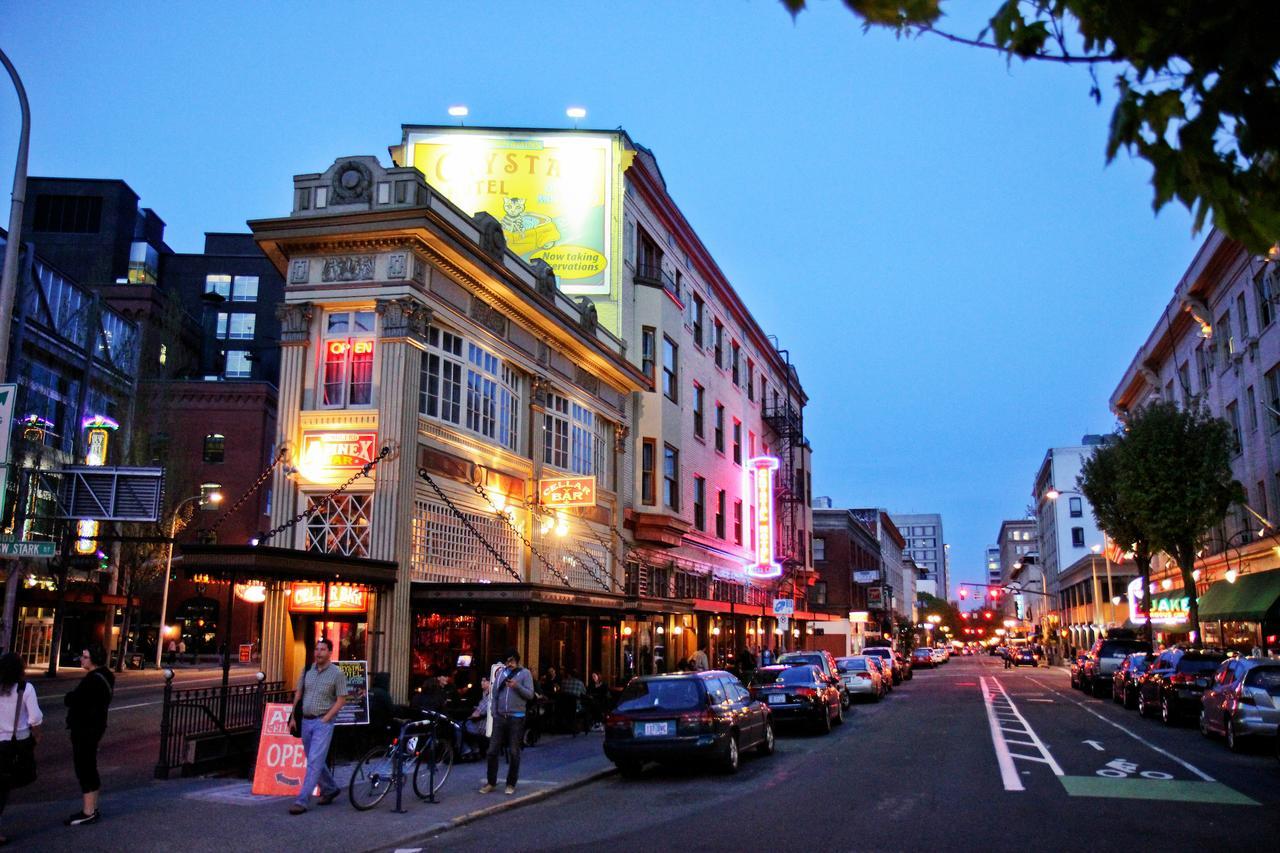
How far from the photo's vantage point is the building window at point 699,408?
37.7m

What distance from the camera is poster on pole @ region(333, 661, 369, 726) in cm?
1358

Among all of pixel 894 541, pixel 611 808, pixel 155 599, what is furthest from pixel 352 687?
pixel 894 541

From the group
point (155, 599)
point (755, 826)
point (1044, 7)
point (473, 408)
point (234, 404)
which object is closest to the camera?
point (1044, 7)

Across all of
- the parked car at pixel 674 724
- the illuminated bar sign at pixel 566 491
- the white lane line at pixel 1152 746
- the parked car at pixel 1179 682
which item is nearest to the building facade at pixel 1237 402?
the parked car at pixel 1179 682

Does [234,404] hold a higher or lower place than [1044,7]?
higher

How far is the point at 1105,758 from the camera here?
16859 mm

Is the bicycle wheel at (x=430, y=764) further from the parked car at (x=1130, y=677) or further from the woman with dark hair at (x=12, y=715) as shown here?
the parked car at (x=1130, y=677)

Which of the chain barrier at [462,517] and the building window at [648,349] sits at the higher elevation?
the building window at [648,349]

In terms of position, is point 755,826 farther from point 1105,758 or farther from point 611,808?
point 1105,758

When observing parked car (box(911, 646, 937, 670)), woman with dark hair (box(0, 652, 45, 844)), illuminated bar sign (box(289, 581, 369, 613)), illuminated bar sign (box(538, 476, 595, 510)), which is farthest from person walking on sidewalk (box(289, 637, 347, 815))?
parked car (box(911, 646, 937, 670))

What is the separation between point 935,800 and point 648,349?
848 inches

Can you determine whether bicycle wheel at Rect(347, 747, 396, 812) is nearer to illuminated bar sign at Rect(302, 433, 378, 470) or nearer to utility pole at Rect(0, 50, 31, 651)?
utility pole at Rect(0, 50, 31, 651)

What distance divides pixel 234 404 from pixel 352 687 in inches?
2044

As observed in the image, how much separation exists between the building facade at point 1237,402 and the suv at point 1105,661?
2.75 m
